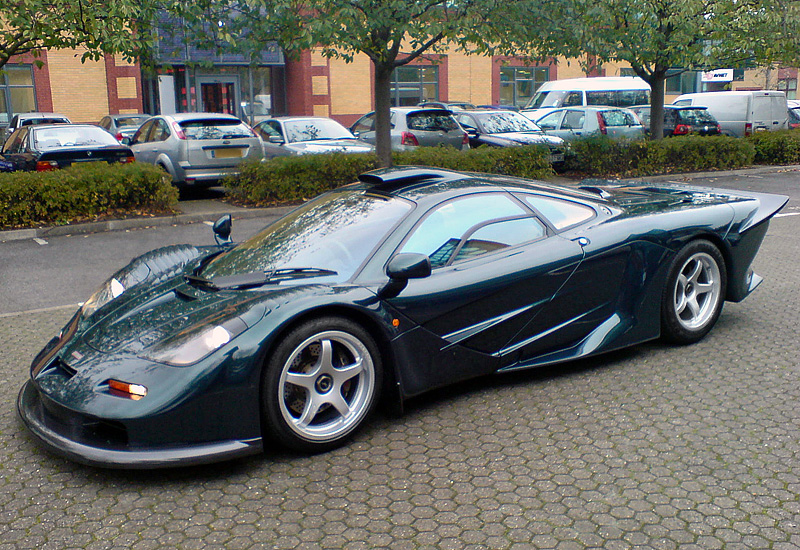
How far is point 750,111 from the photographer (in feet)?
79.0

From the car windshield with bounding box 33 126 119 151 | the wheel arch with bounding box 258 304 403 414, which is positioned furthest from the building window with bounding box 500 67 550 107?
the wheel arch with bounding box 258 304 403 414

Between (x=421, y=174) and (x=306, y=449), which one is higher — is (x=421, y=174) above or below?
above

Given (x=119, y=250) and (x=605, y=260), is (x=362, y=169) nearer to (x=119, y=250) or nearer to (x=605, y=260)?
(x=119, y=250)

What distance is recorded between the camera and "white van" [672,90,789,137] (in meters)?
24.1

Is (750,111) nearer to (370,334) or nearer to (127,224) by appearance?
(127,224)

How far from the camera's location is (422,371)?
4176 millimetres

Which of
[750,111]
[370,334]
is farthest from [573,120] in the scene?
[370,334]

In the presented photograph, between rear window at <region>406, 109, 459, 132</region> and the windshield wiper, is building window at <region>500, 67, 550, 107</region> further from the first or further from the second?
the windshield wiper

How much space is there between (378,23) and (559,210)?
801cm

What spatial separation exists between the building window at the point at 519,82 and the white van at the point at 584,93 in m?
14.4

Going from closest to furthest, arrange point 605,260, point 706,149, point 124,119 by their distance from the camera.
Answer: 1. point 605,260
2. point 706,149
3. point 124,119

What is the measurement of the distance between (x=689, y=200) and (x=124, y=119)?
21.2m

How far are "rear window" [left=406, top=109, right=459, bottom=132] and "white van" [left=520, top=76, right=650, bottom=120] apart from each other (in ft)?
27.4

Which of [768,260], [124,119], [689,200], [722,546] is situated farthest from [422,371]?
[124,119]
